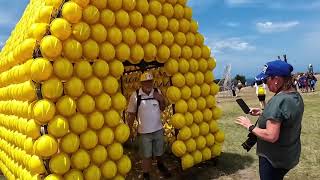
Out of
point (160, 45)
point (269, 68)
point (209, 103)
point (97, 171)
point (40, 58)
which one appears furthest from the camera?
point (209, 103)

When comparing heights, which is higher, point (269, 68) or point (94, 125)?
point (269, 68)

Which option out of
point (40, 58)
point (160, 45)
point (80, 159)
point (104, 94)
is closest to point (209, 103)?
point (160, 45)

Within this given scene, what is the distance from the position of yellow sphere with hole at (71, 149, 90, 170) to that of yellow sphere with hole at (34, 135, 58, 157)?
0.33m

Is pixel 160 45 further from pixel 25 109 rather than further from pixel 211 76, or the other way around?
pixel 25 109

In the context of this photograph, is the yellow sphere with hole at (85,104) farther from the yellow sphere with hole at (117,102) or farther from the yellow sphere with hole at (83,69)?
the yellow sphere with hole at (117,102)

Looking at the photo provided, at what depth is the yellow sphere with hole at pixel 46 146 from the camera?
5.06 m

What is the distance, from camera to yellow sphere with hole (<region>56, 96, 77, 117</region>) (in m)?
5.21

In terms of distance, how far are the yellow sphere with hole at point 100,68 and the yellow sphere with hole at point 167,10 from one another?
Answer: 173 centimetres

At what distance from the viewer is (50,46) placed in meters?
5.14

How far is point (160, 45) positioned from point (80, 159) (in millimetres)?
2411

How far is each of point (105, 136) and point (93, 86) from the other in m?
0.75

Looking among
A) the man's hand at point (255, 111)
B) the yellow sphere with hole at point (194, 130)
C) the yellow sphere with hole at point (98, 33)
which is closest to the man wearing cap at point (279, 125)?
the man's hand at point (255, 111)

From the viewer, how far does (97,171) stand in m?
5.56

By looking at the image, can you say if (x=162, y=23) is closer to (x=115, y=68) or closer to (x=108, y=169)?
(x=115, y=68)
